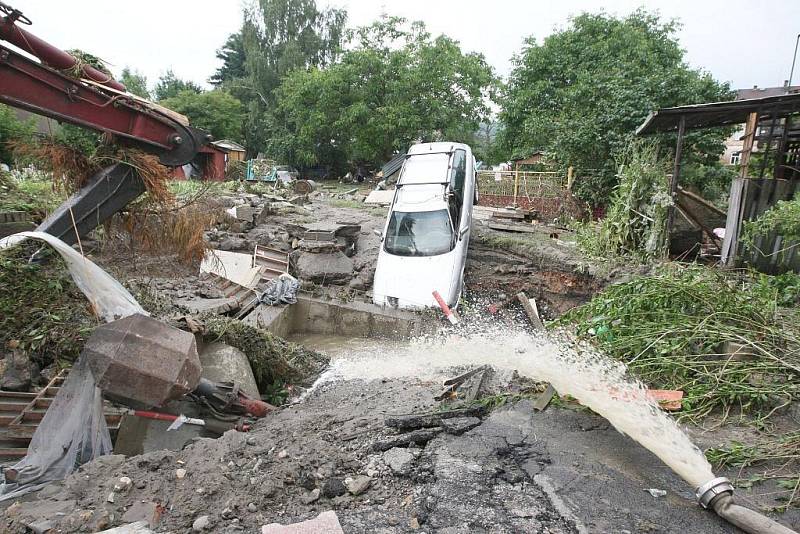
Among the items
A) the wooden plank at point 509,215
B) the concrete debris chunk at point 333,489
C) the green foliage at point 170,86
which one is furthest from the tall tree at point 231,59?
the concrete debris chunk at point 333,489

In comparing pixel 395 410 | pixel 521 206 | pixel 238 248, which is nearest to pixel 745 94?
pixel 521 206

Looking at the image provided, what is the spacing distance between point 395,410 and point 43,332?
3.74 meters

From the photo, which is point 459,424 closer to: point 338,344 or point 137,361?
point 137,361

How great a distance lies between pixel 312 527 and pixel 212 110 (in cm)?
3992

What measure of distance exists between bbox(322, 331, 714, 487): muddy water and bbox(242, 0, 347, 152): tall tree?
111 ft

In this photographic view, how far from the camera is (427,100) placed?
2820cm

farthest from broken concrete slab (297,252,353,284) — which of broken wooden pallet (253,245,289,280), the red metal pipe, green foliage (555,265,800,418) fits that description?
the red metal pipe

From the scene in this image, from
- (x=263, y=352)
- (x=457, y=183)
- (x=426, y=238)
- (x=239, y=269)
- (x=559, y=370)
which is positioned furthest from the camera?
(x=457, y=183)

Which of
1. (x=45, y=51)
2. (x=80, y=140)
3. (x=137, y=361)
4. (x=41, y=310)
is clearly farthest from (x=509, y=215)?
(x=45, y=51)

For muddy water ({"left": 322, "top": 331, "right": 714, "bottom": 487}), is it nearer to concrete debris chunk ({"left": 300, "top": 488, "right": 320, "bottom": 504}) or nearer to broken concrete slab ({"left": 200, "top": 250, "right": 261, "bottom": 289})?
concrete debris chunk ({"left": 300, "top": 488, "right": 320, "bottom": 504})

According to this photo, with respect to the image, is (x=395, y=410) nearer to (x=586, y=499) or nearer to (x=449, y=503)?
(x=449, y=503)

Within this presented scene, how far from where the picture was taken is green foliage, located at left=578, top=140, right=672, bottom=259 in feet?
31.5

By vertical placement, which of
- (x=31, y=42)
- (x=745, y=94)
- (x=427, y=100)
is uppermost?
(x=745, y=94)

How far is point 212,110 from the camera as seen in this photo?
37.4 metres
